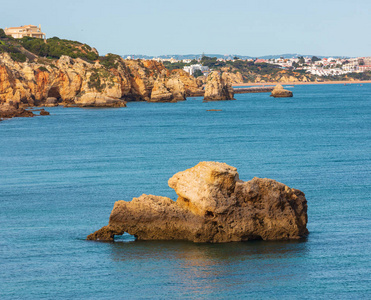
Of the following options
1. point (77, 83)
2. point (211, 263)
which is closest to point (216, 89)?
point (77, 83)

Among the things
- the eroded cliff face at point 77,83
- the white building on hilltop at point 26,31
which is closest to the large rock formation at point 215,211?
the eroded cliff face at point 77,83

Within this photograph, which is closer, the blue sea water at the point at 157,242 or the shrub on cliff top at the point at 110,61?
the blue sea water at the point at 157,242

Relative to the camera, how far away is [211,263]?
70.8ft

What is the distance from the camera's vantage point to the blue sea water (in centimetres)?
1980

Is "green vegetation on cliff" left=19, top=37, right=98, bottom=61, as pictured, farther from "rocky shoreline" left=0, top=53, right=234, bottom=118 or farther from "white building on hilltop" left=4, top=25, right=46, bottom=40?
"white building on hilltop" left=4, top=25, right=46, bottom=40

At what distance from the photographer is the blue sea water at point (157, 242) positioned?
19.8m

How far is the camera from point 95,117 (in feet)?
300

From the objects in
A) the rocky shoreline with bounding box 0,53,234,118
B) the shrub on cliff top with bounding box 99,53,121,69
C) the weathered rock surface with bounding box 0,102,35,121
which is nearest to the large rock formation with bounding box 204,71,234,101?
the rocky shoreline with bounding box 0,53,234,118

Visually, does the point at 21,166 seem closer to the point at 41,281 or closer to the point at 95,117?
the point at 41,281

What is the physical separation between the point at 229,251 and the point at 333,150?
3047 cm

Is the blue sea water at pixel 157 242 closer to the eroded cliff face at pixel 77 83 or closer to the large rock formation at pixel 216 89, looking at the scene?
the eroded cliff face at pixel 77 83

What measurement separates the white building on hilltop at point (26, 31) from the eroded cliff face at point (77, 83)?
34787 millimetres

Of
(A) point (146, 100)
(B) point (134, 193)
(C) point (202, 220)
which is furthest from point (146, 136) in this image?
(A) point (146, 100)

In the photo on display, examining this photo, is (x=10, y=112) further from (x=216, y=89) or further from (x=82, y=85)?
(x=216, y=89)
